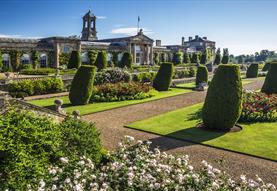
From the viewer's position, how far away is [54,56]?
47.2 metres

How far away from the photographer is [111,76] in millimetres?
29938

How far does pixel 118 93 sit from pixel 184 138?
459 inches

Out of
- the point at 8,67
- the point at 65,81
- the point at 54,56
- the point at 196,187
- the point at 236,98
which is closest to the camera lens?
the point at 196,187

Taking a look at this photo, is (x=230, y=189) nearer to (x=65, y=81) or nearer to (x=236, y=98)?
(x=236, y=98)

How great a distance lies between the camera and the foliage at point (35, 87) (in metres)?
24.0

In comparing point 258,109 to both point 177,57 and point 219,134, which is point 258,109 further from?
point 177,57

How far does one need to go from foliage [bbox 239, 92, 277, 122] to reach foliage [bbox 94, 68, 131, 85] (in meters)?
14.4

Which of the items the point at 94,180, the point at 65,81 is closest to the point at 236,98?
the point at 94,180

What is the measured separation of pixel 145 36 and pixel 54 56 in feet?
83.6

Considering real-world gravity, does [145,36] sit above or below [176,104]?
above

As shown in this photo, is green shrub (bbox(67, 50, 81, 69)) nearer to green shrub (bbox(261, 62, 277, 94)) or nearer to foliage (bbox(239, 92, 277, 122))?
green shrub (bbox(261, 62, 277, 94))

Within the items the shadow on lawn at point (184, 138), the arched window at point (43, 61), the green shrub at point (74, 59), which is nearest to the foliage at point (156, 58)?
the green shrub at point (74, 59)

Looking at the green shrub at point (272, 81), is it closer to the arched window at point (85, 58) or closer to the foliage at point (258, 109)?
the foliage at point (258, 109)

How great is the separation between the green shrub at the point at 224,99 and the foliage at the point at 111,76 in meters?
16.3
